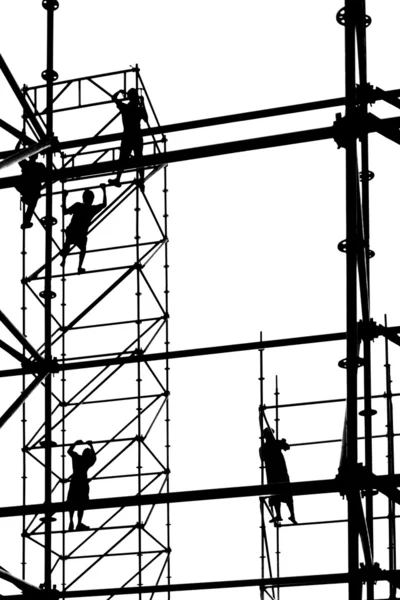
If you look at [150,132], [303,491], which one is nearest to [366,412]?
[303,491]

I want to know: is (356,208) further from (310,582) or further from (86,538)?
(86,538)

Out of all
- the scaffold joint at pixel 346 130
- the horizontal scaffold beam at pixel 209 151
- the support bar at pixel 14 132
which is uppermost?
the support bar at pixel 14 132

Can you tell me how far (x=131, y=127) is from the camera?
44.6 ft

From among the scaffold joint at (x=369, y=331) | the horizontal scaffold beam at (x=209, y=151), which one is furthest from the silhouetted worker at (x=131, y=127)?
the scaffold joint at (x=369, y=331)

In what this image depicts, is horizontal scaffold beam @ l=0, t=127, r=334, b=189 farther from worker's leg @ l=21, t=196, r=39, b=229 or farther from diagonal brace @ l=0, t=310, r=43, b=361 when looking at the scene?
diagonal brace @ l=0, t=310, r=43, b=361

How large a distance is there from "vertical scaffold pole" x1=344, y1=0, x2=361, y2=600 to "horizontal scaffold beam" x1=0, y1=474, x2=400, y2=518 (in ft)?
0.63

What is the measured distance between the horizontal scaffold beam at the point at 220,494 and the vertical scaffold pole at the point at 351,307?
0.19 meters

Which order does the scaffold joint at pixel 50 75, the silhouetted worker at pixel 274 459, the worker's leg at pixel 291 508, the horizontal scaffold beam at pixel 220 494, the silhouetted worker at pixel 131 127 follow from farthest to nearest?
the worker's leg at pixel 291 508 < the silhouetted worker at pixel 274 459 < the silhouetted worker at pixel 131 127 < the scaffold joint at pixel 50 75 < the horizontal scaffold beam at pixel 220 494

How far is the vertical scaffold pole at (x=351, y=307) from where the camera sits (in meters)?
8.27

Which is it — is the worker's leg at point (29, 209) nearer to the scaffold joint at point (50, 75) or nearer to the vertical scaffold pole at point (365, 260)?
the scaffold joint at point (50, 75)

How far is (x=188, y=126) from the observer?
37.0 ft

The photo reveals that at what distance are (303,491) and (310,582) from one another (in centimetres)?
184

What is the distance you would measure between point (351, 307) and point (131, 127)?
552 cm

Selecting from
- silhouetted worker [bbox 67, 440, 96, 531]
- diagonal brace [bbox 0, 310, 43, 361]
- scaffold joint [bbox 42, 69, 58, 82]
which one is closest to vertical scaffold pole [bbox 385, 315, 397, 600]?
silhouetted worker [bbox 67, 440, 96, 531]
